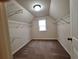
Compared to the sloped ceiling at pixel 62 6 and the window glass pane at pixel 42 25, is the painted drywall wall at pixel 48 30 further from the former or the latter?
the sloped ceiling at pixel 62 6

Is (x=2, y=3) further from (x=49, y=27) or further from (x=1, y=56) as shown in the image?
(x=49, y=27)

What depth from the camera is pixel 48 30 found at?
6.39 metres

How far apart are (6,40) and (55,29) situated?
17.5ft

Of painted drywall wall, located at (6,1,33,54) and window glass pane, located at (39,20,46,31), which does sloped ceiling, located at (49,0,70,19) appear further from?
window glass pane, located at (39,20,46,31)

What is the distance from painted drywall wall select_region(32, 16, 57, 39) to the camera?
631 centimetres

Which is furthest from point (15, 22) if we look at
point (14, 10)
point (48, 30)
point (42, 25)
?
point (48, 30)

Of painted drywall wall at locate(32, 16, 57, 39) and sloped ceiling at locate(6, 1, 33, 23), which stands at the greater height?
sloped ceiling at locate(6, 1, 33, 23)

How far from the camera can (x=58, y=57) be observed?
9.82 ft

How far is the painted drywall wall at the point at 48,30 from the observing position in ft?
20.7

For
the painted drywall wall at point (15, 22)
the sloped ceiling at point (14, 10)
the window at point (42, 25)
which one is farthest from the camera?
the window at point (42, 25)

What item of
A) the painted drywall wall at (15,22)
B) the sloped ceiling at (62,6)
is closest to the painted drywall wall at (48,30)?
the painted drywall wall at (15,22)

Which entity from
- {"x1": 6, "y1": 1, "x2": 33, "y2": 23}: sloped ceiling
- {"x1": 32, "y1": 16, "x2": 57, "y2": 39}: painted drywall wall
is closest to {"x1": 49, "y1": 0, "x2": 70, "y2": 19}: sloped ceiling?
{"x1": 6, "y1": 1, "x2": 33, "y2": 23}: sloped ceiling

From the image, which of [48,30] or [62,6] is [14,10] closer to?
[62,6]

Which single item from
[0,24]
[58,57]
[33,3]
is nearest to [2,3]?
[0,24]
